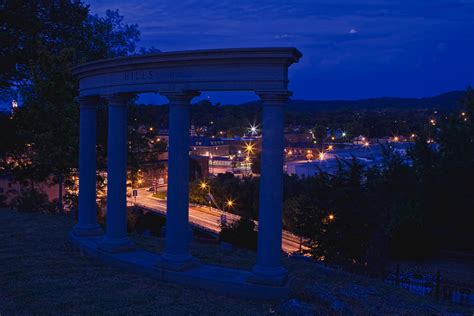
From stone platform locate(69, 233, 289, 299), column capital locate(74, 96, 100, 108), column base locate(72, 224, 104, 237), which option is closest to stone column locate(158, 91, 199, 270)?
stone platform locate(69, 233, 289, 299)

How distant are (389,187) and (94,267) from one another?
35283mm

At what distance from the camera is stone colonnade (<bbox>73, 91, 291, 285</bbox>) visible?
13320 mm

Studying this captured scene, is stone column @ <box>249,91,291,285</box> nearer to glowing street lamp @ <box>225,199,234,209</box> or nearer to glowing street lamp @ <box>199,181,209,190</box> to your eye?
glowing street lamp @ <box>225,199,234,209</box>

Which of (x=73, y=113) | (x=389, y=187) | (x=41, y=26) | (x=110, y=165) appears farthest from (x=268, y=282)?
(x=389, y=187)

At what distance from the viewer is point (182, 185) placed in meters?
14.8

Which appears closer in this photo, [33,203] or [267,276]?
[267,276]

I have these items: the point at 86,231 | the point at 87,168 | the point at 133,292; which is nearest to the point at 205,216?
the point at 86,231

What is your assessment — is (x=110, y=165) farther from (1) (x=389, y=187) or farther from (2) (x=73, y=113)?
(1) (x=389, y=187)

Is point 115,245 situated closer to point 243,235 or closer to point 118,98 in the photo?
point 118,98

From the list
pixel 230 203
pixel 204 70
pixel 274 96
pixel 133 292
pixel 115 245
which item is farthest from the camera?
pixel 230 203

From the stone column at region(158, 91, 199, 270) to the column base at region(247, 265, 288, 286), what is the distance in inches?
97.6

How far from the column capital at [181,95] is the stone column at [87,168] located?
538 cm

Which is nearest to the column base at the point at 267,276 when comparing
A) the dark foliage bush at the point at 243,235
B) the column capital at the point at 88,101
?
the column capital at the point at 88,101

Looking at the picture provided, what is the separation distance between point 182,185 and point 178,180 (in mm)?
202
